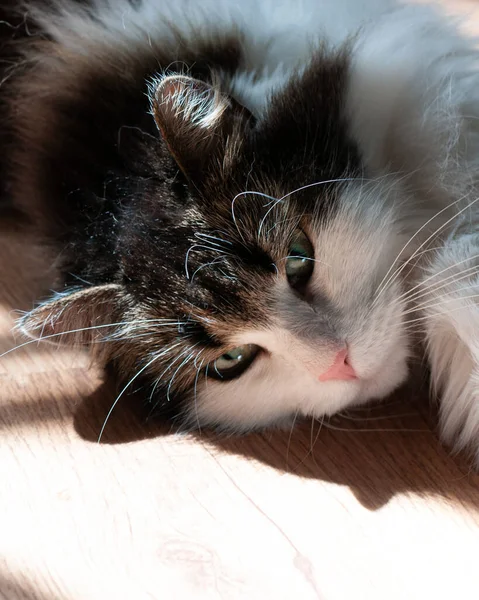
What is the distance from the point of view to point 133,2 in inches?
55.9

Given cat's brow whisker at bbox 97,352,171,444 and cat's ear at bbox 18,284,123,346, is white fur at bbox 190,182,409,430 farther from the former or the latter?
cat's ear at bbox 18,284,123,346

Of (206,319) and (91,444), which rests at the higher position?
(206,319)

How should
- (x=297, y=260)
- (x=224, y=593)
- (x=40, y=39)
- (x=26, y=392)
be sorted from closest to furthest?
(x=224, y=593) → (x=297, y=260) → (x=26, y=392) → (x=40, y=39)

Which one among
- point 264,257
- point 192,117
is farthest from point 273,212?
point 192,117

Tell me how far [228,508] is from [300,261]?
420 mm

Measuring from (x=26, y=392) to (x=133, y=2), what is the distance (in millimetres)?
819

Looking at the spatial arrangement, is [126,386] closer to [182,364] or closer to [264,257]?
[182,364]

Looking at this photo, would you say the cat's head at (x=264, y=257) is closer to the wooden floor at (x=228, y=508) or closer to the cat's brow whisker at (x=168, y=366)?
the cat's brow whisker at (x=168, y=366)

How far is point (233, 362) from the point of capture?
119 cm

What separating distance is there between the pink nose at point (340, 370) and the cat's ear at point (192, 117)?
1.21ft

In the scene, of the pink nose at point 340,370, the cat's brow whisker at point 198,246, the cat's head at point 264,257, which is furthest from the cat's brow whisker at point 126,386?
the pink nose at point 340,370

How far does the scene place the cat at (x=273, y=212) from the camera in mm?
1103

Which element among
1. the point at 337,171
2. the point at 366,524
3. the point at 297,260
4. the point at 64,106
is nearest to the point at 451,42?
the point at 337,171

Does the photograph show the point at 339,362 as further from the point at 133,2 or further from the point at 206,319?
the point at 133,2
